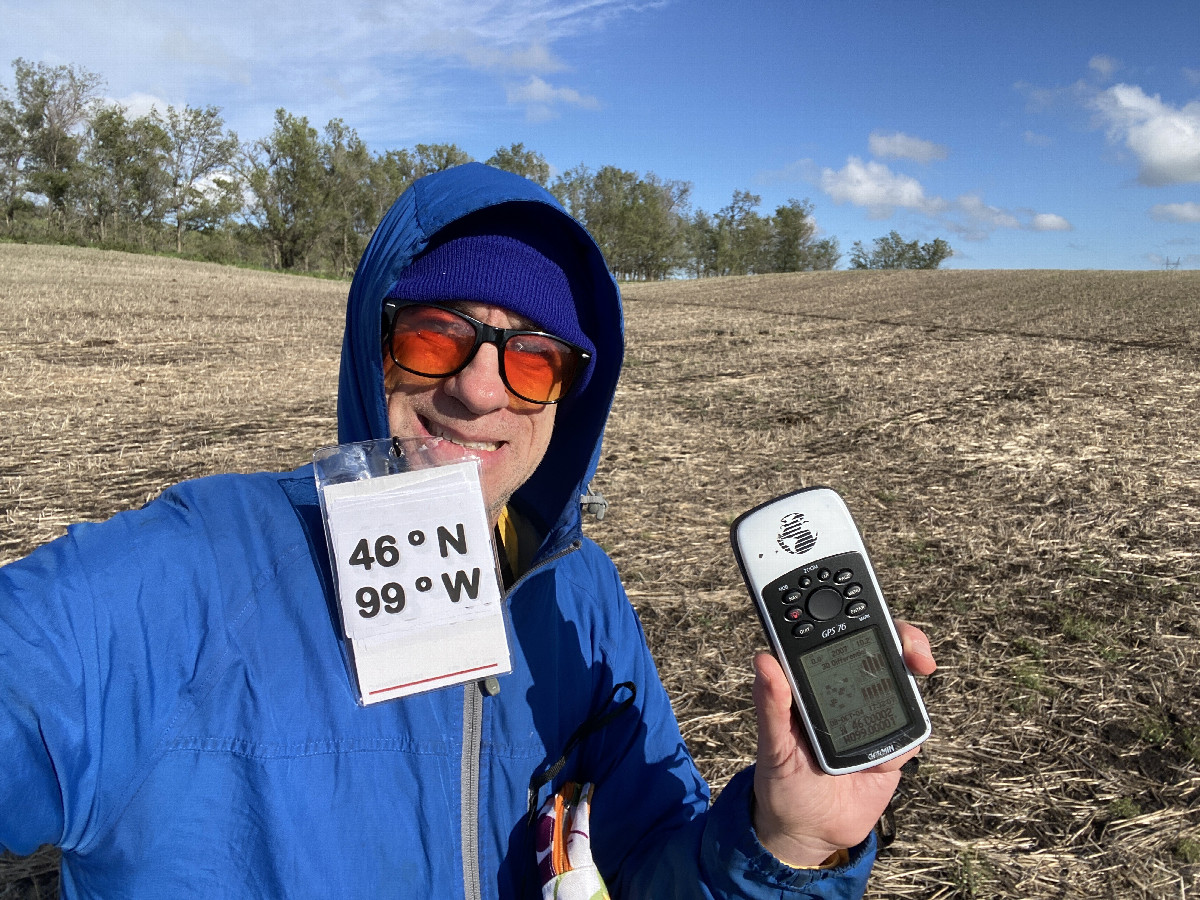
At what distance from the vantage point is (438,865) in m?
1.29

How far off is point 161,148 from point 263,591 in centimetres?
5365

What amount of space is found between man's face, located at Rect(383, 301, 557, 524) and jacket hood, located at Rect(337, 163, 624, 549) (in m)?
0.07

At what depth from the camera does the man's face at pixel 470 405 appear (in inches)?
61.6

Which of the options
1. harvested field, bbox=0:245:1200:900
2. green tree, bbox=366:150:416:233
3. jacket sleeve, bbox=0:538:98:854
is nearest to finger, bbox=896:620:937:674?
jacket sleeve, bbox=0:538:98:854

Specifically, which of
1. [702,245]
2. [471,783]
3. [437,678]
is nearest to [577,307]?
[437,678]

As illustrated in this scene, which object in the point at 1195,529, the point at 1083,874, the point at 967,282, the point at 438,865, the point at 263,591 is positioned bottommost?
the point at 1083,874

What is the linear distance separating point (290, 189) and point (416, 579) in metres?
56.0

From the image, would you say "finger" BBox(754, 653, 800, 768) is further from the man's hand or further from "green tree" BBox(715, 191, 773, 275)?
"green tree" BBox(715, 191, 773, 275)

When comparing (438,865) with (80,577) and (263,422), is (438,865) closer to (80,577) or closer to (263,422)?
(80,577)

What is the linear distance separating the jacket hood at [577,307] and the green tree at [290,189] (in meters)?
54.1

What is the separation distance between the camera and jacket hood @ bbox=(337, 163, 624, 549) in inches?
59.5

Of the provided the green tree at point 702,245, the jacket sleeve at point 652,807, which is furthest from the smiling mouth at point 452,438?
the green tree at point 702,245

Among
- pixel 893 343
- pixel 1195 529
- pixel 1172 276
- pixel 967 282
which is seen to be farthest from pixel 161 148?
pixel 1195 529

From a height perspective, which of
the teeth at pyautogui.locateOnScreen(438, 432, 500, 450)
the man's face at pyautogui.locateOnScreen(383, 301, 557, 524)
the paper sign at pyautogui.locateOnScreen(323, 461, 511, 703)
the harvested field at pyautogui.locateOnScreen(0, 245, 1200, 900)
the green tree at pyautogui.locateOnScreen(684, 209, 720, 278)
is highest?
the green tree at pyautogui.locateOnScreen(684, 209, 720, 278)
